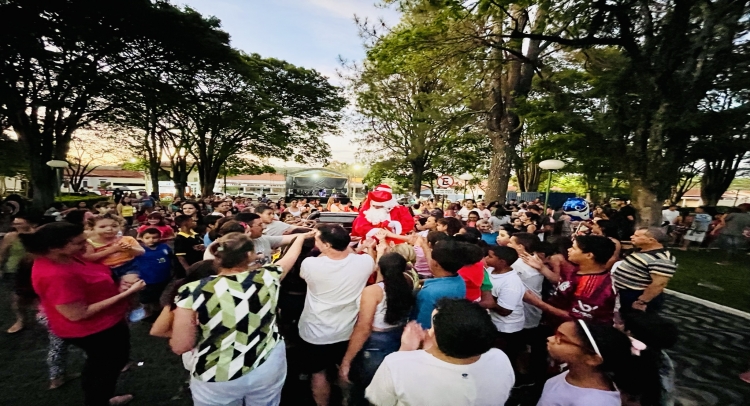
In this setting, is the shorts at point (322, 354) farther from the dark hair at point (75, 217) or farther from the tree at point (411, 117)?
the tree at point (411, 117)

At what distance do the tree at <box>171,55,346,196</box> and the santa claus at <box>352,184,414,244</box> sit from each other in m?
15.6

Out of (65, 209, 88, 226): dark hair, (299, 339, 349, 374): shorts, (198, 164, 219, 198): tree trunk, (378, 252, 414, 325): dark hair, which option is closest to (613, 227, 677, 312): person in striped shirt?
(378, 252, 414, 325): dark hair

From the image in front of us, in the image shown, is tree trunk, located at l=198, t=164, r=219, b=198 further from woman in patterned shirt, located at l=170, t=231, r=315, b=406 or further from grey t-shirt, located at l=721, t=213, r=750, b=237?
grey t-shirt, located at l=721, t=213, r=750, b=237

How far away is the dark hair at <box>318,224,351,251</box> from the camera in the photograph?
2615 mm

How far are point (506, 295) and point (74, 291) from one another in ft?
10.2

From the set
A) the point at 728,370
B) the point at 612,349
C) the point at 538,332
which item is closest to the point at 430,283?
the point at 612,349

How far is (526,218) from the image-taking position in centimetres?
778

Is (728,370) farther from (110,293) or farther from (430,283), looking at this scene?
(110,293)

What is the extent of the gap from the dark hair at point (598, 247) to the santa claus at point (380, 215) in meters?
2.63

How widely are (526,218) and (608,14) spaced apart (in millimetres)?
6010

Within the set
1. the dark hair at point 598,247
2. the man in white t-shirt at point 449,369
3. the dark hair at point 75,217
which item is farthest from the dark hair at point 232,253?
the dark hair at point 75,217

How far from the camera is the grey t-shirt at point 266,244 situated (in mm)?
4012

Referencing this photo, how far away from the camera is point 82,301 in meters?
2.47

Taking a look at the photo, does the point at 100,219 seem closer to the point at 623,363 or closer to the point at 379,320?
the point at 379,320
